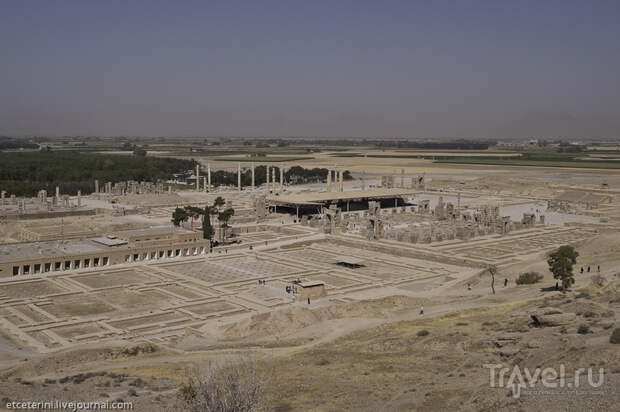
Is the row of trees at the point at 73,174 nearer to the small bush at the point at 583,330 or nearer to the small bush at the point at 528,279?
the small bush at the point at 528,279

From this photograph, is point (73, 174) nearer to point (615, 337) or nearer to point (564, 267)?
point (564, 267)

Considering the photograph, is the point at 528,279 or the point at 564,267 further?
the point at 528,279

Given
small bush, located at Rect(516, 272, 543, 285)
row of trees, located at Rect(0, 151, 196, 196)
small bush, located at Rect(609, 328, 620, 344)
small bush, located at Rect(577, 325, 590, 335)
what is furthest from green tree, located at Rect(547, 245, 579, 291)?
row of trees, located at Rect(0, 151, 196, 196)

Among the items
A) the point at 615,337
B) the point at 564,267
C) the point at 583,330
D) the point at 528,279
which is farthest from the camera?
the point at 528,279

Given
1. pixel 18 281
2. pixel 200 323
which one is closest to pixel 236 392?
pixel 200 323

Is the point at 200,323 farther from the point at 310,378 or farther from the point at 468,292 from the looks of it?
the point at 468,292

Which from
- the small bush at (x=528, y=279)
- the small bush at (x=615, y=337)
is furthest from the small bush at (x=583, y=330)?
the small bush at (x=528, y=279)

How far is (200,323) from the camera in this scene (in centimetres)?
3478

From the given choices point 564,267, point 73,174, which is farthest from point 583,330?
point 73,174

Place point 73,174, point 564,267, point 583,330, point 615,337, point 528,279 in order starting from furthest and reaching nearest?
1. point 73,174
2. point 528,279
3. point 564,267
4. point 583,330
5. point 615,337

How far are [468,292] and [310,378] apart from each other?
21.0 meters

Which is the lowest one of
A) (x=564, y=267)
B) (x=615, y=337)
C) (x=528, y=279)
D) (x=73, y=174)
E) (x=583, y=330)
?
(x=528, y=279)

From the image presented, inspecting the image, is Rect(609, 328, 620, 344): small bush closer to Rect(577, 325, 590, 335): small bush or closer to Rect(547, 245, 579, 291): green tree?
Rect(577, 325, 590, 335): small bush

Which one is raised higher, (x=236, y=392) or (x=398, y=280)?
(x=236, y=392)
